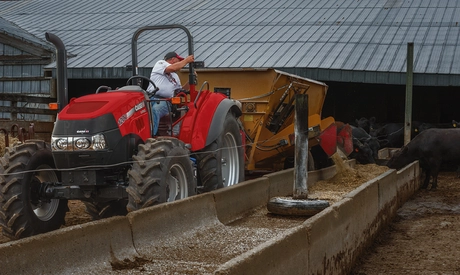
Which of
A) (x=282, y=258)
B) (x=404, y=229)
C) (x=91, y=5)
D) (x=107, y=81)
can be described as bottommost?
(x=404, y=229)

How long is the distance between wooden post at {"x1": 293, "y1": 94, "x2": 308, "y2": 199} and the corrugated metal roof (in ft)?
33.8

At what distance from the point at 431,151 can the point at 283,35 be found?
874 centimetres

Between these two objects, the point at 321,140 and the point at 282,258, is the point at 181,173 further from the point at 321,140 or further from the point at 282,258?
the point at 321,140

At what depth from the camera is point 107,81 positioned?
23828mm

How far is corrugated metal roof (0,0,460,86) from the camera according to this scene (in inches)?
760

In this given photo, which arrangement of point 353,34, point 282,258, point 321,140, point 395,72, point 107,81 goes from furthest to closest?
point 107,81 → point 353,34 → point 395,72 → point 321,140 → point 282,258

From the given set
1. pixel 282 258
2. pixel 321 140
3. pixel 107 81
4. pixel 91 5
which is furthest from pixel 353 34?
pixel 282 258

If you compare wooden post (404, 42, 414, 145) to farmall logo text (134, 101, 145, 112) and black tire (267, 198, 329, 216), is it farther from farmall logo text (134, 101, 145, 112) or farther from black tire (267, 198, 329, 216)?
farmall logo text (134, 101, 145, 112)

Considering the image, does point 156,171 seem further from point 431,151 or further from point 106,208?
point 431,151

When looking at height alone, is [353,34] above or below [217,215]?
above

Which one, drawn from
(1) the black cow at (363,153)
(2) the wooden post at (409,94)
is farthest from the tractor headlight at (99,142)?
(2) the wooden post at (409,94)

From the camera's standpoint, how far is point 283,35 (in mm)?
22812

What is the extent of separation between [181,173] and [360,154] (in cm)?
1023

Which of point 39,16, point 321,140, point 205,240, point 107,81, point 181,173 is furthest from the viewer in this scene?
point 39,16
